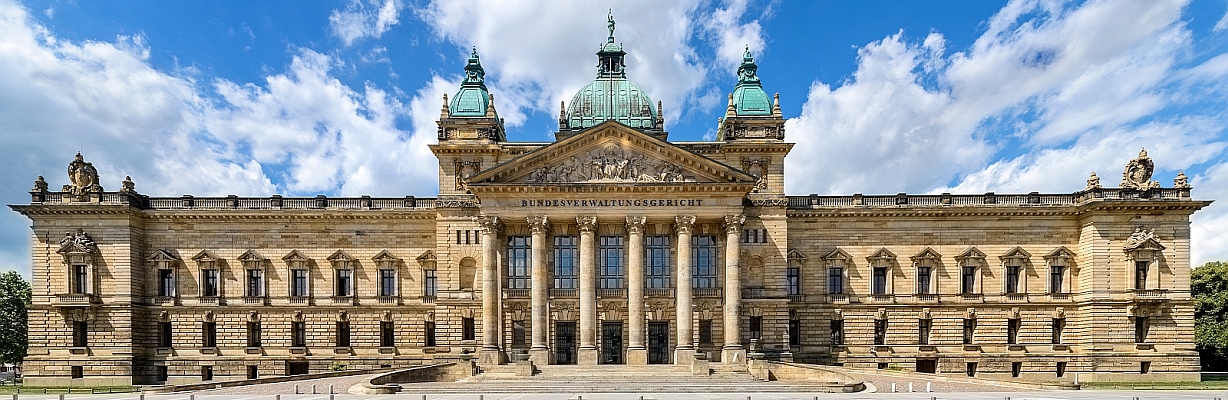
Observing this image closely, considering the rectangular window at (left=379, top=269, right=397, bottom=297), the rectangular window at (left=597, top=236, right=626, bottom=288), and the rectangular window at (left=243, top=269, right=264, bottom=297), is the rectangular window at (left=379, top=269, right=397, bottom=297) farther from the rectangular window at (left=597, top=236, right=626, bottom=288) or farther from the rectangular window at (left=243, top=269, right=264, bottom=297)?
the rectangular window at (left=597, top=236, right=626, bottom=288)

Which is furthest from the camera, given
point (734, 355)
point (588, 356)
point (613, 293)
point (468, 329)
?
point (468, 329)

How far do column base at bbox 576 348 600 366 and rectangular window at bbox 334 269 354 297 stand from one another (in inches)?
738

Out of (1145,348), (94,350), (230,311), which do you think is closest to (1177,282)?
(1145,348)

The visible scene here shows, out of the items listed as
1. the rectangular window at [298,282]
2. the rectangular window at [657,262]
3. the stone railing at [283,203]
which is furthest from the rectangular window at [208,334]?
the rectangular window at [657,262]

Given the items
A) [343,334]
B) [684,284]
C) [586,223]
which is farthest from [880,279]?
[343,334]

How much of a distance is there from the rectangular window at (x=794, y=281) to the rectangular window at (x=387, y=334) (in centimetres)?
2883

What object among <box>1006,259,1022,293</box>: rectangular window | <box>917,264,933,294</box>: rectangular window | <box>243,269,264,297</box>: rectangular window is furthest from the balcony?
<box>1006,259,1022,293</box>: rectangular window

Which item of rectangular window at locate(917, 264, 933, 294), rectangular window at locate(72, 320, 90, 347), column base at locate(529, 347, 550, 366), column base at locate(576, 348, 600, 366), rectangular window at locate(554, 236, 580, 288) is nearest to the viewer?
column base at locate(576, 348, 600, 366)

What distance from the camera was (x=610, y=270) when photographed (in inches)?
2064

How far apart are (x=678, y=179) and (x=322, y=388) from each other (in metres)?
24.2

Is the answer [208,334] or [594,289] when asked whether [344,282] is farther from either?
[594,289]

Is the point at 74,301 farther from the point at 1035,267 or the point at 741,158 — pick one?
the point at 1035,267

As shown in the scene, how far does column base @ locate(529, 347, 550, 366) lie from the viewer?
48750 millimetres

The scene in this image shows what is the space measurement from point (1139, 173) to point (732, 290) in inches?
1175
